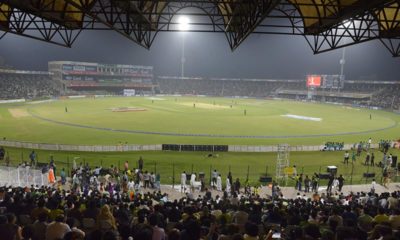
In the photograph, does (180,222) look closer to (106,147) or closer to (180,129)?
(106,147)

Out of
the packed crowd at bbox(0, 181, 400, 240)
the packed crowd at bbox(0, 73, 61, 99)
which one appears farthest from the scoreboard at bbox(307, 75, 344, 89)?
the packed crowd at bbox(0, 181, 400, 240)

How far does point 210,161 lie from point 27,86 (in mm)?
81146

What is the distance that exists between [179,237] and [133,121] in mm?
42878

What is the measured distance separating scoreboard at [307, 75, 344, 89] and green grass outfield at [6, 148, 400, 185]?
6326 cm

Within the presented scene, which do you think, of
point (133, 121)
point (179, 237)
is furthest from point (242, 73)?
point (179, 237)

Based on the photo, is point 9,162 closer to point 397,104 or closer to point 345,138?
point 345,138

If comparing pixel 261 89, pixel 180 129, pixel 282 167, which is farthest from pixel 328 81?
pixel 282 167

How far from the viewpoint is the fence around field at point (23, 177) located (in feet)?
66.6

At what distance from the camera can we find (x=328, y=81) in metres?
92.2

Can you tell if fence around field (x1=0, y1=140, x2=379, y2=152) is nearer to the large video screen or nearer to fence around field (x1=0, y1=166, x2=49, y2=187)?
fence around field (x1=0, y1=166, x2=49, y2=187)

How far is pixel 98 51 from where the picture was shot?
11275 cm

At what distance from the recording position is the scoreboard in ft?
298

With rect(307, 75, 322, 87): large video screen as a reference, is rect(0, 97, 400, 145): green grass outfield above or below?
below

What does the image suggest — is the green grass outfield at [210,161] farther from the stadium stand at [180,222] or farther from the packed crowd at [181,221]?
the stadium stand at [180,222]
